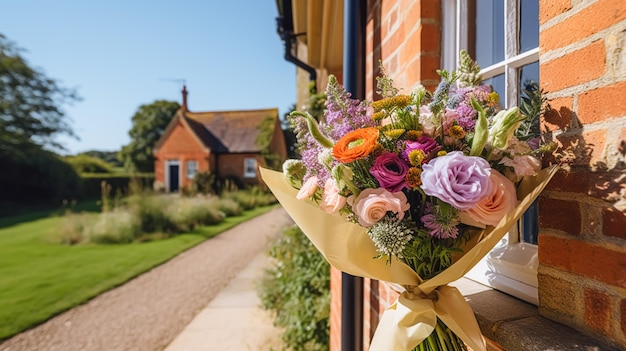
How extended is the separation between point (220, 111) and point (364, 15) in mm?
24737

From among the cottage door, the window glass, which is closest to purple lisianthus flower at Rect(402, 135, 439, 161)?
the window glass

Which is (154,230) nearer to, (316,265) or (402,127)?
(316,265)

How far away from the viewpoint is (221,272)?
22.4 feet

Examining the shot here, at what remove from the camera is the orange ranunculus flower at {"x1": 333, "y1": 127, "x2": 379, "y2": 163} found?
79 centimetres

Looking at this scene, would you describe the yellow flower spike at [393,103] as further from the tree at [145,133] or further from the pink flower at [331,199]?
the tree at [145,133]

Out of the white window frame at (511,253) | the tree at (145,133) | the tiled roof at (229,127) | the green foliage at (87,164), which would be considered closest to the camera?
the white window frame at (511,253)

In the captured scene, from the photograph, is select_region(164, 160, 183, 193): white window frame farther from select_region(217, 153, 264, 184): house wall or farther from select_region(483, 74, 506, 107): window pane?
select_region(483, 74, 506, 107): window pane

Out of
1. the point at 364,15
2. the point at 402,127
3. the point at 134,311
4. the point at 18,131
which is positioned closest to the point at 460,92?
the point at 402,127

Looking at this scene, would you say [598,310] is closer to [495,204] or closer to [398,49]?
[495,204]

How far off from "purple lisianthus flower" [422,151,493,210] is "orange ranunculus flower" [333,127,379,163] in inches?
5.2

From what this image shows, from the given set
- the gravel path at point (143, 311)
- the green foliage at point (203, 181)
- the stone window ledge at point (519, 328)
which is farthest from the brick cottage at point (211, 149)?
the stone window ledge at point (519, 328)

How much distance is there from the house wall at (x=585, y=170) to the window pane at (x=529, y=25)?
219 millimetres

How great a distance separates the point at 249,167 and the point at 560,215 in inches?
904

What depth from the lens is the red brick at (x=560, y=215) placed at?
0.86 m
